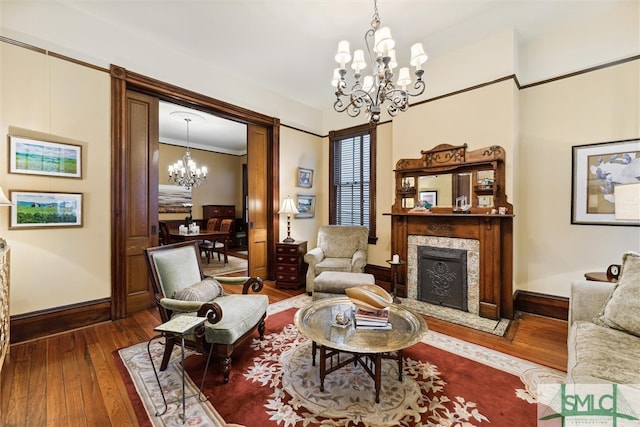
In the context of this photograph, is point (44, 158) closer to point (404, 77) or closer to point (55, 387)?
point (55, 387)

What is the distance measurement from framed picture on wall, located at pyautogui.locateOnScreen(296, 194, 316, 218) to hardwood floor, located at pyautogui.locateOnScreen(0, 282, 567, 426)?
2.78m

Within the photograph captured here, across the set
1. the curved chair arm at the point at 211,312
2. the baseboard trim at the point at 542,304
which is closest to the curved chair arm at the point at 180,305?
the curved chair arm at the point at 211,312

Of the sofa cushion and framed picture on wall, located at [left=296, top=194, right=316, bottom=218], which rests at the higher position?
framed picture on wall, located at [left=296, top=194, right=316, bottom=218]

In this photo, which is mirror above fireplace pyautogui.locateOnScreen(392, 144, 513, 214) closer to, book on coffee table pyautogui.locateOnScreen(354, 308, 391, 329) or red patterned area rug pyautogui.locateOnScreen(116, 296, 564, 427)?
red patterned area rug pyautogui.locateOnScreen(116, 296, 564, 427)

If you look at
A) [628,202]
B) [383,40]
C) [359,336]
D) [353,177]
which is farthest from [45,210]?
[628,202]

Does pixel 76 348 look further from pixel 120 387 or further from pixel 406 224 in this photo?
pixel 406 224

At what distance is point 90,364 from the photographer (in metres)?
2.18

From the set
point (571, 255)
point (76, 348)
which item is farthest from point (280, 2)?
point (571, 255)

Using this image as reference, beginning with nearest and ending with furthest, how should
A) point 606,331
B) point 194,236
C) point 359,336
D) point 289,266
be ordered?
point 606,331
point 359,336
point 289,266
point 194,236

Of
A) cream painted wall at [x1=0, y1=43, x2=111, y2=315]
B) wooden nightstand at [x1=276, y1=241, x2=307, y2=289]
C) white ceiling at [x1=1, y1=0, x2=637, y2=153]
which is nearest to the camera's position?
cream painted wall at [x1=0, y1=43, x2=111, y2=315]

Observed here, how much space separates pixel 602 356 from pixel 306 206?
4.27m

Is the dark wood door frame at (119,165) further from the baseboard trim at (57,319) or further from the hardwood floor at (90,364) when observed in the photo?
the hardwood floor at (90,364)

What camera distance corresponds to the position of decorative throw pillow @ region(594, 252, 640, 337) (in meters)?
1.66

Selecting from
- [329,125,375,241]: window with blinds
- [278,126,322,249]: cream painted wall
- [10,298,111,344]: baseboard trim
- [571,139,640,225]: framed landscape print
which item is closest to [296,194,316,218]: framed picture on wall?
[278,126,322,249]: cream painted wall
